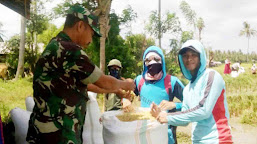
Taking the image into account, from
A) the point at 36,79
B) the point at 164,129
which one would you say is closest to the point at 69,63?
the point at 36,79

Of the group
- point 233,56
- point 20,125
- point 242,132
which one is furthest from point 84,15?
point 233,56

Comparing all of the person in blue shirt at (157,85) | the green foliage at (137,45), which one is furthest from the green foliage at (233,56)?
the person in blue shirt at (157,85)

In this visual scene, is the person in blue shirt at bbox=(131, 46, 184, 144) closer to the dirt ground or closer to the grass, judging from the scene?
the grass

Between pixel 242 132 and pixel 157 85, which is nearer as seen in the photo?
pixel 157 85

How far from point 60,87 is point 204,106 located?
0.99 metres

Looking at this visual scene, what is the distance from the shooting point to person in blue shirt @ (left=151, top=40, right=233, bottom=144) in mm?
1746

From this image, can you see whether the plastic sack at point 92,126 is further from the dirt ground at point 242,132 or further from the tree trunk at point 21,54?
the tree trunk at point 21,54

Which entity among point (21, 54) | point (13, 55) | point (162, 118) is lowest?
point (162, 118)

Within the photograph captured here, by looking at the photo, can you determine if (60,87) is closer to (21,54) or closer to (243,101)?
(243,101)

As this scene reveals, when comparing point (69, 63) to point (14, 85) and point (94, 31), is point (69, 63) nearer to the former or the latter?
point (94, 31)

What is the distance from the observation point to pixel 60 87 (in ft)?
4.88

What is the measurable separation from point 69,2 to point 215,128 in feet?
35.9

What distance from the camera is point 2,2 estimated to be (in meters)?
3.47

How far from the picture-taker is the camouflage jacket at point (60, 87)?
1452 mm
